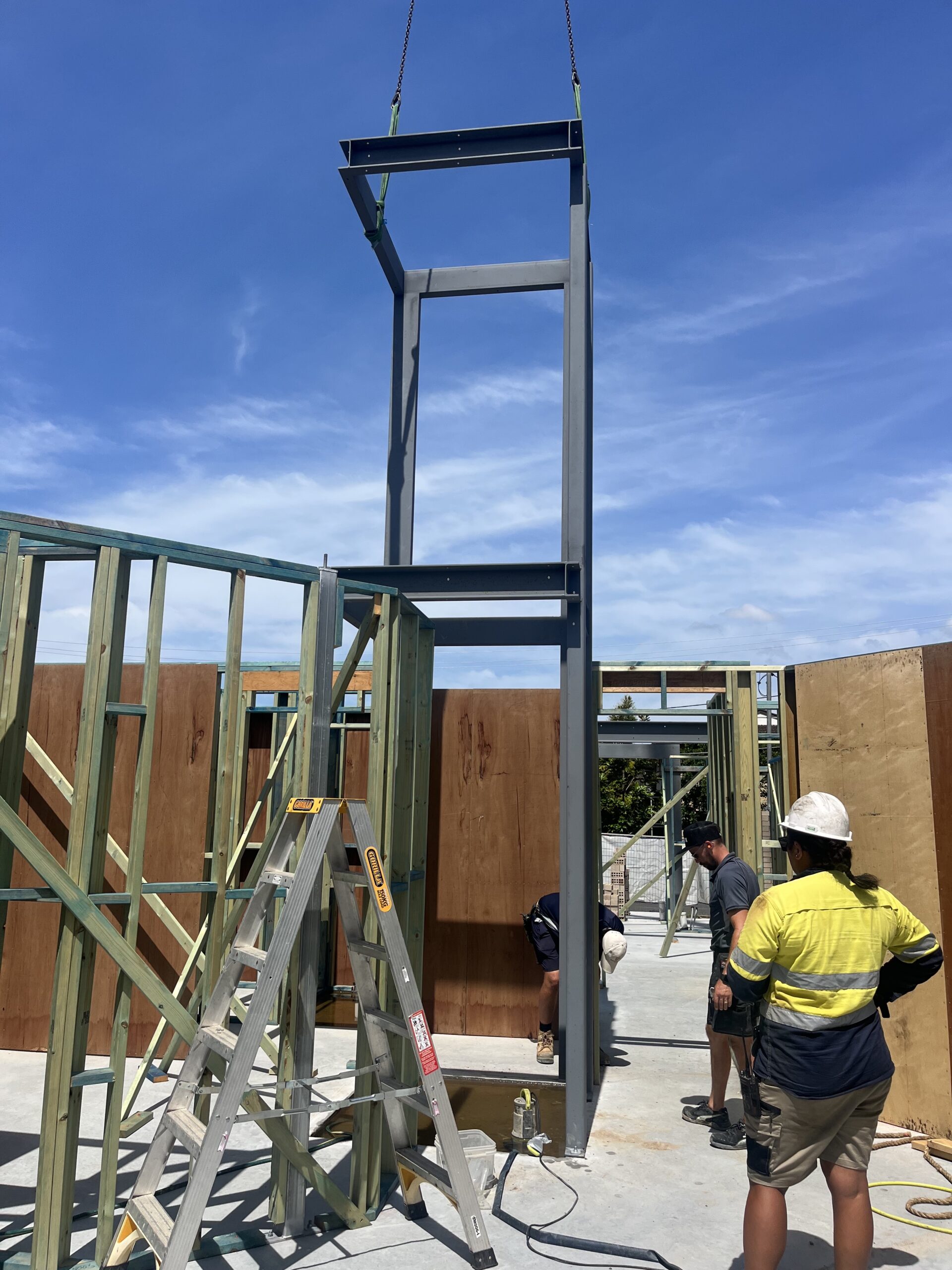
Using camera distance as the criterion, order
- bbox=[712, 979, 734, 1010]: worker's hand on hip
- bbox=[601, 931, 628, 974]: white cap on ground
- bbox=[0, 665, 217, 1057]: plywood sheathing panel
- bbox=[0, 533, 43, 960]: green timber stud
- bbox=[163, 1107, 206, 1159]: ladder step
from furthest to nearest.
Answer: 1. bbox=[0, 665, 217, 1057]: plywood sheathing panel
2. bbox=[601, 931, 628, 974]: white cap on ground
3. bbox=[712, 979, 734, 1010]: worker's hand on hip
4. bbox=[0, 533, 43, 960]: green timber stud
5. bbox=[163, 1107, 206, 1159]: ladder step

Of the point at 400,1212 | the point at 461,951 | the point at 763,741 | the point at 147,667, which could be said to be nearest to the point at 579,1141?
the point at 400,1212

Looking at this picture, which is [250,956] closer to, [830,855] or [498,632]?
[830,855]

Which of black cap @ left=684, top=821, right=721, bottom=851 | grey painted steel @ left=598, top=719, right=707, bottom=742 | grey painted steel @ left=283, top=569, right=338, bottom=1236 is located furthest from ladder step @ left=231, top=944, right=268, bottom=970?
grey painted steel @ left=598, top=719, right=707, bottom=742

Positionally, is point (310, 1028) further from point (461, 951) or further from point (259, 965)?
point (461, 951)

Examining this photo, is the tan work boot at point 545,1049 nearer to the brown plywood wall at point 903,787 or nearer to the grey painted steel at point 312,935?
the brown plywood wall at point 903,787

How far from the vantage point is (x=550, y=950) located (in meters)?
6.75

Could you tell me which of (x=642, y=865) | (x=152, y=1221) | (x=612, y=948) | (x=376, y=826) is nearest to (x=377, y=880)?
(x=376, y=826)

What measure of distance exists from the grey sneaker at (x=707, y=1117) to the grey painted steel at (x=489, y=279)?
5333mm

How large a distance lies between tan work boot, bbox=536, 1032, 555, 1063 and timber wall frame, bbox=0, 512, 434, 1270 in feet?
8.25

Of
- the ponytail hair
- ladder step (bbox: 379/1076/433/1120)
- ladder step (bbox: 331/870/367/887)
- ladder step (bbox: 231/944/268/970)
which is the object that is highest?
the ponytail hair

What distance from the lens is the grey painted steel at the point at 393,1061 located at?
384 centimetres

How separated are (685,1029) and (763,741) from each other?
6.80 metres

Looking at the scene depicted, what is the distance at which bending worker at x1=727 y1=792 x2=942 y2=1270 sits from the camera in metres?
3.08

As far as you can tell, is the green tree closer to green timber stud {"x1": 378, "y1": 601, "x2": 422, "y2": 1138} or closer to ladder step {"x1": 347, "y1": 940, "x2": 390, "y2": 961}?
green timber stud {"x1": 378, "y1": 601, "x2": 422, "y2": 1138}
